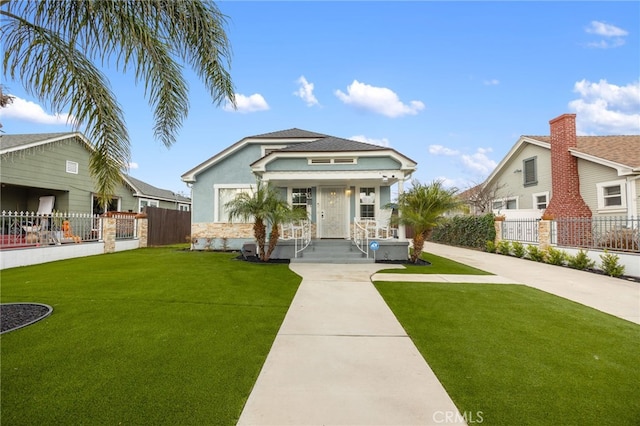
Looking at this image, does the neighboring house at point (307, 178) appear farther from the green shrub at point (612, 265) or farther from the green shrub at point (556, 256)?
the green shrub at point (612, 265)

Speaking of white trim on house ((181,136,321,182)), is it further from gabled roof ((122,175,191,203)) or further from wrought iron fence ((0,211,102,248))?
gabled roof ((122,175,191,203))

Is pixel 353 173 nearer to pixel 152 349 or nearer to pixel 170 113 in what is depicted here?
pixel 170 113

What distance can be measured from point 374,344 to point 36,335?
14.1ft

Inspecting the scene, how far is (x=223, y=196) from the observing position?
48.0 ft

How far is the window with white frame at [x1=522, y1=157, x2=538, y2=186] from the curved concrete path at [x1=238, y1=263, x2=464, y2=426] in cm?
1691

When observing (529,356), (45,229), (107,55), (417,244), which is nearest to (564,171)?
(417,244)

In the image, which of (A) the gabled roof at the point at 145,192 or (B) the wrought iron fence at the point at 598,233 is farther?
(A) the gabled roof at the point at 145,192

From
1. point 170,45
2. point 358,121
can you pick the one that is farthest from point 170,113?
point 358,121

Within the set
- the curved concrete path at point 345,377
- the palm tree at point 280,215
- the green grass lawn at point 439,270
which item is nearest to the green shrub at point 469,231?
the green grass lawn at point 439,270

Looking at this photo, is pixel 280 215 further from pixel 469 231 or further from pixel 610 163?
pixel 610 163

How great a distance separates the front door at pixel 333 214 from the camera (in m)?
13.2

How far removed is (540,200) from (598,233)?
8055 mm

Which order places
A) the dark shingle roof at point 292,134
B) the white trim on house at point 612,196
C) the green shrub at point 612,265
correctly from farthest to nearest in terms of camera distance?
the dark shingle roof at point 292,134, the white trim on house at point 612,196, the green shrub at point 612,265

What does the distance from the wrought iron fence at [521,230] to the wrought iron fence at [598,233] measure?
1.10 metres
